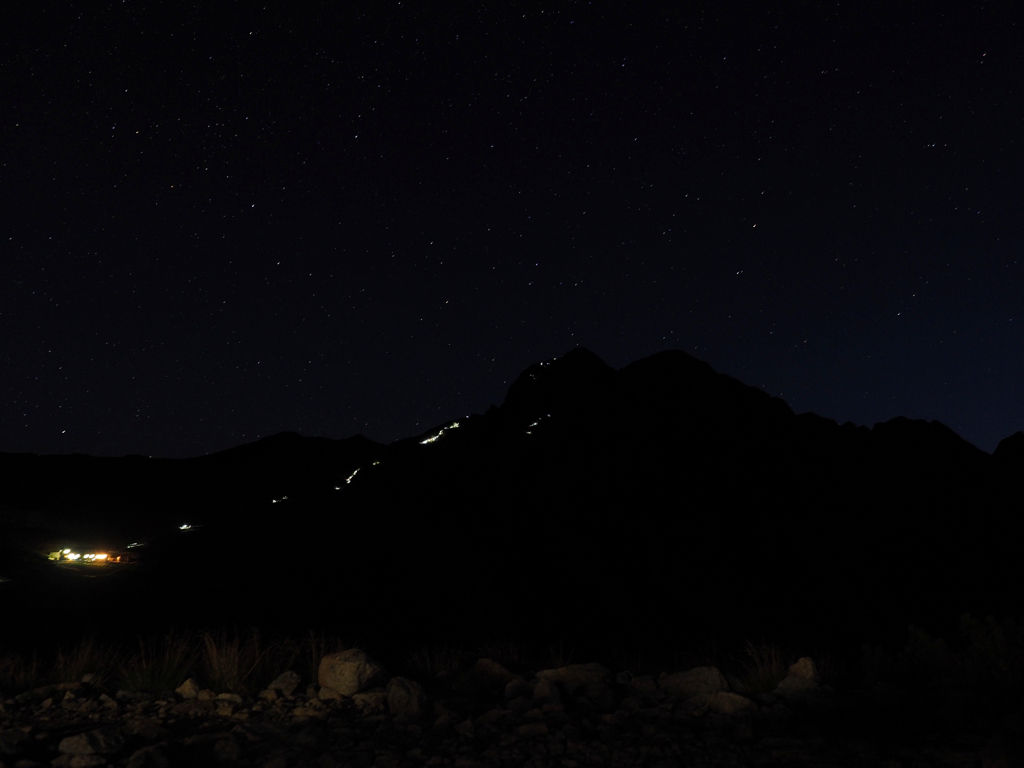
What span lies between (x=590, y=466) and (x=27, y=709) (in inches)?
2303

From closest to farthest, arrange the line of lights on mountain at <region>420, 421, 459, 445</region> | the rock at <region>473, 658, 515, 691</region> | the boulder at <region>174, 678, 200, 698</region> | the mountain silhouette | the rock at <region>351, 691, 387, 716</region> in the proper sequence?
the rock at <region>351, 691, 387, 716</region>
the boulder at <region>174, 678, 200, 698</region>
the rock at <region>473, 658, 515, 691</region>
the mountain silhouette
the line of lights on mountain at <region>420, 421, 459, 445</region>

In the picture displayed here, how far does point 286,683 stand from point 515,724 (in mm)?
1687

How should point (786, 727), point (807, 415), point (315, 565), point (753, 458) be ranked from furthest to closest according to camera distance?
point (807, 415)
point (753, 458)
point (315, 565)
point (786, 727)

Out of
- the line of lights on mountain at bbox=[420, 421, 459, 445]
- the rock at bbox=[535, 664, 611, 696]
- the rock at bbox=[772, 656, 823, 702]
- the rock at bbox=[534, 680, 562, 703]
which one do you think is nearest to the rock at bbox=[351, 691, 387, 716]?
the rock at bbox=[534, 680, 562, 703]

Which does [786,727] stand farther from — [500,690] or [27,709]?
[27,709]

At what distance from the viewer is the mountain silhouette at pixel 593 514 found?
30469 millimetres

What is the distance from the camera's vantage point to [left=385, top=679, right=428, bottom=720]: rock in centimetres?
402

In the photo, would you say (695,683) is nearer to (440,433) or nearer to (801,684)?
(801,684)

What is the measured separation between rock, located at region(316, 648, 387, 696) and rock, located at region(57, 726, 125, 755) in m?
1.35

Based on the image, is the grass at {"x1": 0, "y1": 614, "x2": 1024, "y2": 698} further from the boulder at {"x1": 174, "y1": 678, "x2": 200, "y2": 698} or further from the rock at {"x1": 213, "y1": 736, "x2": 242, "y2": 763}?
the rock at {"x1": 213, "y1": 736, "x2": 242, "y2": 763}

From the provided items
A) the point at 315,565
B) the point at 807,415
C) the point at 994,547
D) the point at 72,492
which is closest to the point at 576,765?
the point at 315,565

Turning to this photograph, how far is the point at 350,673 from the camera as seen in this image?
445cm

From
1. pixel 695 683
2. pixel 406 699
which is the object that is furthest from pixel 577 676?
pixel 406 699

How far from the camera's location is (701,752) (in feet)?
11.2
